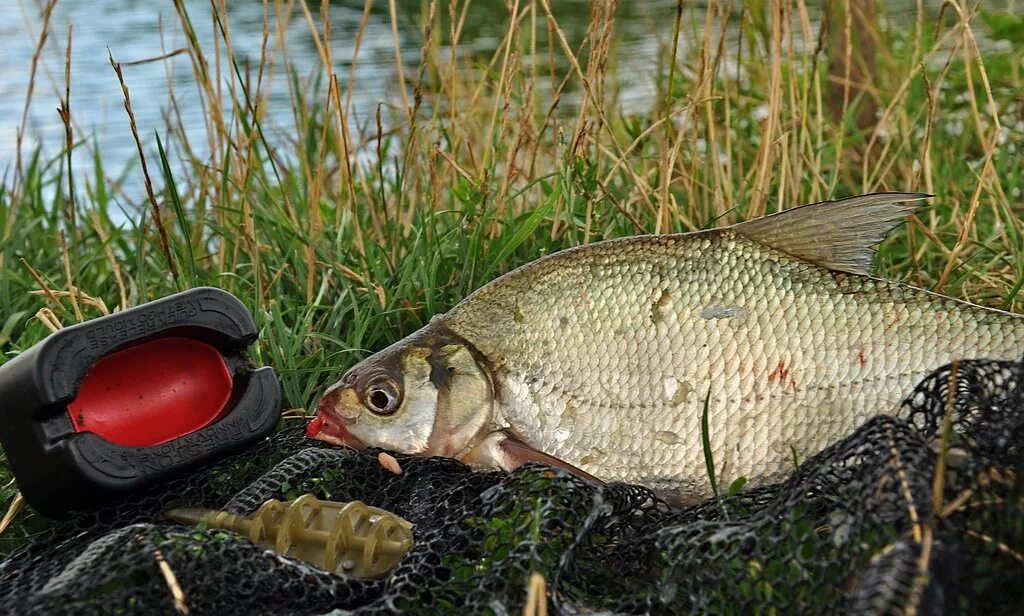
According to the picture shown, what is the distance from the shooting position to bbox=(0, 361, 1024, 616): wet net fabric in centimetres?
153

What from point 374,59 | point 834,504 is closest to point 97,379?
point 834,504

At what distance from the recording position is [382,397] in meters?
2.41

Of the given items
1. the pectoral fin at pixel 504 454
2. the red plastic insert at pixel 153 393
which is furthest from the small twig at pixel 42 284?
the pectoral fin at pixel 504 454

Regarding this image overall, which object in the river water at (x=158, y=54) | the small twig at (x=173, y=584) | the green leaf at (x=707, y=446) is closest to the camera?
the small twig at (x=173, y=584)

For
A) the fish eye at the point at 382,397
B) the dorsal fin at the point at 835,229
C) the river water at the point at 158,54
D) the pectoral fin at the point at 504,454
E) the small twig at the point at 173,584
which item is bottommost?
the river water at the point at 158,54

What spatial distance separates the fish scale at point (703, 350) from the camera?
2.28 metres

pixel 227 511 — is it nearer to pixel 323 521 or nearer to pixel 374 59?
pixel 323 521

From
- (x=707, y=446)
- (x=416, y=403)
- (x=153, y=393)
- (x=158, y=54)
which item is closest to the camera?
(x=707, y=446)

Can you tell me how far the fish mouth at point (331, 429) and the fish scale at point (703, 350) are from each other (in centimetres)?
30

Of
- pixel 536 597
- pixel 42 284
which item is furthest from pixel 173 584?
pixel 42 284

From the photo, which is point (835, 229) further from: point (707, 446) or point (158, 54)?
point (158, 54)

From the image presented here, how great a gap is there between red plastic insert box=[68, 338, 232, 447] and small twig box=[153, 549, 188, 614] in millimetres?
444

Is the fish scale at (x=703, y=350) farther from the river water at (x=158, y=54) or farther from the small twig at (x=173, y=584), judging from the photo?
the river water at (x=158, y=54)

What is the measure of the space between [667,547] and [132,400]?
1076 mm
